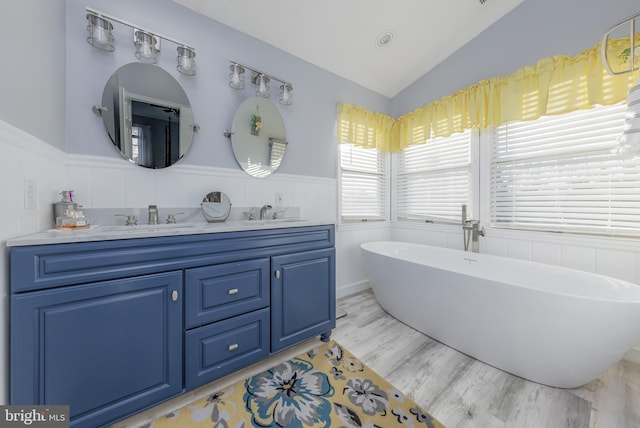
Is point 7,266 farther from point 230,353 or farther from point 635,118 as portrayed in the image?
point 635,118

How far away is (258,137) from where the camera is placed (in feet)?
6.78

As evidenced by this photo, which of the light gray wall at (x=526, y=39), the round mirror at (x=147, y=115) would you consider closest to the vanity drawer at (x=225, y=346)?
the round mirror at (x=147, y=115)

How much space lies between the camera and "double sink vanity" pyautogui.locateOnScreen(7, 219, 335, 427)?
2.95ft

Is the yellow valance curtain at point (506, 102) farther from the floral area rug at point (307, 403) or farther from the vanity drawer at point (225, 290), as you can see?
the floral area rug at point (307, 403)

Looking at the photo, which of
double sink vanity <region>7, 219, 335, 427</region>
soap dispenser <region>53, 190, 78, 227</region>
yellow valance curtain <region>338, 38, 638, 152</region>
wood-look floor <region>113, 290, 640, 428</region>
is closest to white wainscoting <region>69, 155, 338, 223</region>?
soap dispenser <region>53, 190, 78, 227</region>

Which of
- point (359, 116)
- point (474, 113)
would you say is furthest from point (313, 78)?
point (474, 113)

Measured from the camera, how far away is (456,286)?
1.65 metres

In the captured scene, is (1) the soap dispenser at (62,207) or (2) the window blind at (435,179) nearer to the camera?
(1) the soap dispenser at (62,207)

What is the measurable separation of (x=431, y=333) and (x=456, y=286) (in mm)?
510

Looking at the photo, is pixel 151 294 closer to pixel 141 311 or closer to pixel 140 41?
pixel 141 311

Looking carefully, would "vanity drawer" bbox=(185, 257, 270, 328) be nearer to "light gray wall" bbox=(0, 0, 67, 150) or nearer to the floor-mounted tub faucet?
"light gray wall" bbox=(0, 0, 67, 150)

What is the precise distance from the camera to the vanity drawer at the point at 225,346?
125 centimetres

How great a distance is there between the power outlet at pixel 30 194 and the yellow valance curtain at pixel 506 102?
2.30 meters

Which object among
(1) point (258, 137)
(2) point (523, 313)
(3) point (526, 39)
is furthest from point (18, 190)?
(3) point (526, 39)
